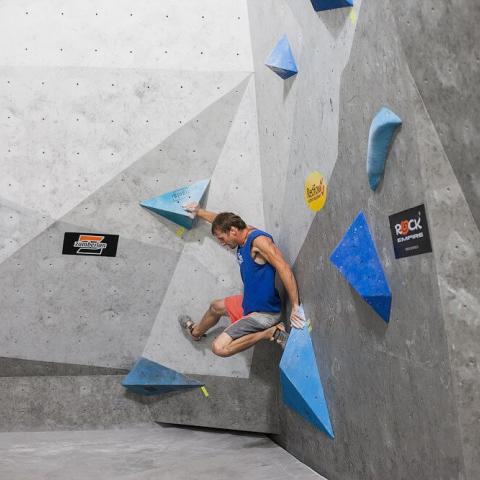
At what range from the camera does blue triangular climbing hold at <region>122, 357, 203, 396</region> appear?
15.5 ft

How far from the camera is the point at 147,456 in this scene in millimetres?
4055

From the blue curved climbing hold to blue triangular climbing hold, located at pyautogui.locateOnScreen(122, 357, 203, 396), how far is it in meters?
2.58

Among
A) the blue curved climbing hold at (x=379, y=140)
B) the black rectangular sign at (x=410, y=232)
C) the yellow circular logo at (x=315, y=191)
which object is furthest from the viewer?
the yellow circular logo at (x=315, y=191)

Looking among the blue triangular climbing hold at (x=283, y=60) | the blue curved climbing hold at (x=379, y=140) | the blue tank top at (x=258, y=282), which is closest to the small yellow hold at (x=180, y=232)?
the blue tank top at (x=258, y=282)

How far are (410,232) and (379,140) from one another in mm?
382

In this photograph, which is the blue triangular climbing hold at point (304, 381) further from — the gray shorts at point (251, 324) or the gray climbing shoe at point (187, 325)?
the gray climbing shoe at point (187, 325)

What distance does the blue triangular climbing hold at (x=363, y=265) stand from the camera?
104 inches

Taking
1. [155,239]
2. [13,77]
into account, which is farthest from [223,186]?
[13,77]

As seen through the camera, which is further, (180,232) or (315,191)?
(180,232)

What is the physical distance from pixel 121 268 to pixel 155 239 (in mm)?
319

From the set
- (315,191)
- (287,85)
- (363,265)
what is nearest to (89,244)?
(287,85)

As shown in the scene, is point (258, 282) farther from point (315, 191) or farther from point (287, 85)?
point (287, 85)

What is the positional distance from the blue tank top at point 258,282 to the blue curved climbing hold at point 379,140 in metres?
1.52

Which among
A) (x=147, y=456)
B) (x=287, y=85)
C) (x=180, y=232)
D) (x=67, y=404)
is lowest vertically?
(x=147, y=456)
